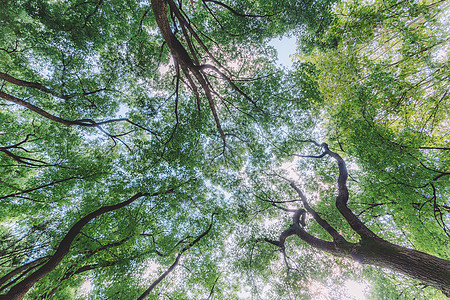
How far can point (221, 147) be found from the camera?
933 centimetres

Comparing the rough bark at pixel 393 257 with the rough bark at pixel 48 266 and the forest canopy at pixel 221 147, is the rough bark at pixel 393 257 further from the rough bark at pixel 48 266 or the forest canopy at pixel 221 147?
the rough bark at pixel 48 266

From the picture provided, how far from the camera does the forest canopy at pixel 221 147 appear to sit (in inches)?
217

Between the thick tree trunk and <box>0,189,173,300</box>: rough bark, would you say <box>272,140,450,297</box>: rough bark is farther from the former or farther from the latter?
<box>0,189,173,300</box>: rough bark

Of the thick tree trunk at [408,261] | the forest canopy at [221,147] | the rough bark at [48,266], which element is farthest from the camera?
the forest canopy at [221,147]

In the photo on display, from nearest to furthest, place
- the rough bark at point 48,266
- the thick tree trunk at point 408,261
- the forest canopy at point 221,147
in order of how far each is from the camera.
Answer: the thick tree trunk at point 408,261
the rough bark at point 48,266
the forest canopy at point 221,147

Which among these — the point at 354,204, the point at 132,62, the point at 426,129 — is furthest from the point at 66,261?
the point at 426,129

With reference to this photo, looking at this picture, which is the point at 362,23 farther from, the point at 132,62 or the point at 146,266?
the point at 146,266

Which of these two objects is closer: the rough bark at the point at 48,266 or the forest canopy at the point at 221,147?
the rough bark at the point at 48,266

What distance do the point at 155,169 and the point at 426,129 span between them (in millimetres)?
12197

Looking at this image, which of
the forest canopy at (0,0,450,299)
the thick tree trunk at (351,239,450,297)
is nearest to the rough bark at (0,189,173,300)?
the forest canopy at (0,0,450,299)

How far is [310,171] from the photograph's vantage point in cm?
941

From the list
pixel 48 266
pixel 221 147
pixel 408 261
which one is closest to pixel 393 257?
pixel 408 261

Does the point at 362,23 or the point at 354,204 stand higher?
the point at 362,23

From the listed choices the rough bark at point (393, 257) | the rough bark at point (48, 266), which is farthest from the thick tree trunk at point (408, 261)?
the rough bark at point (48, 266)
